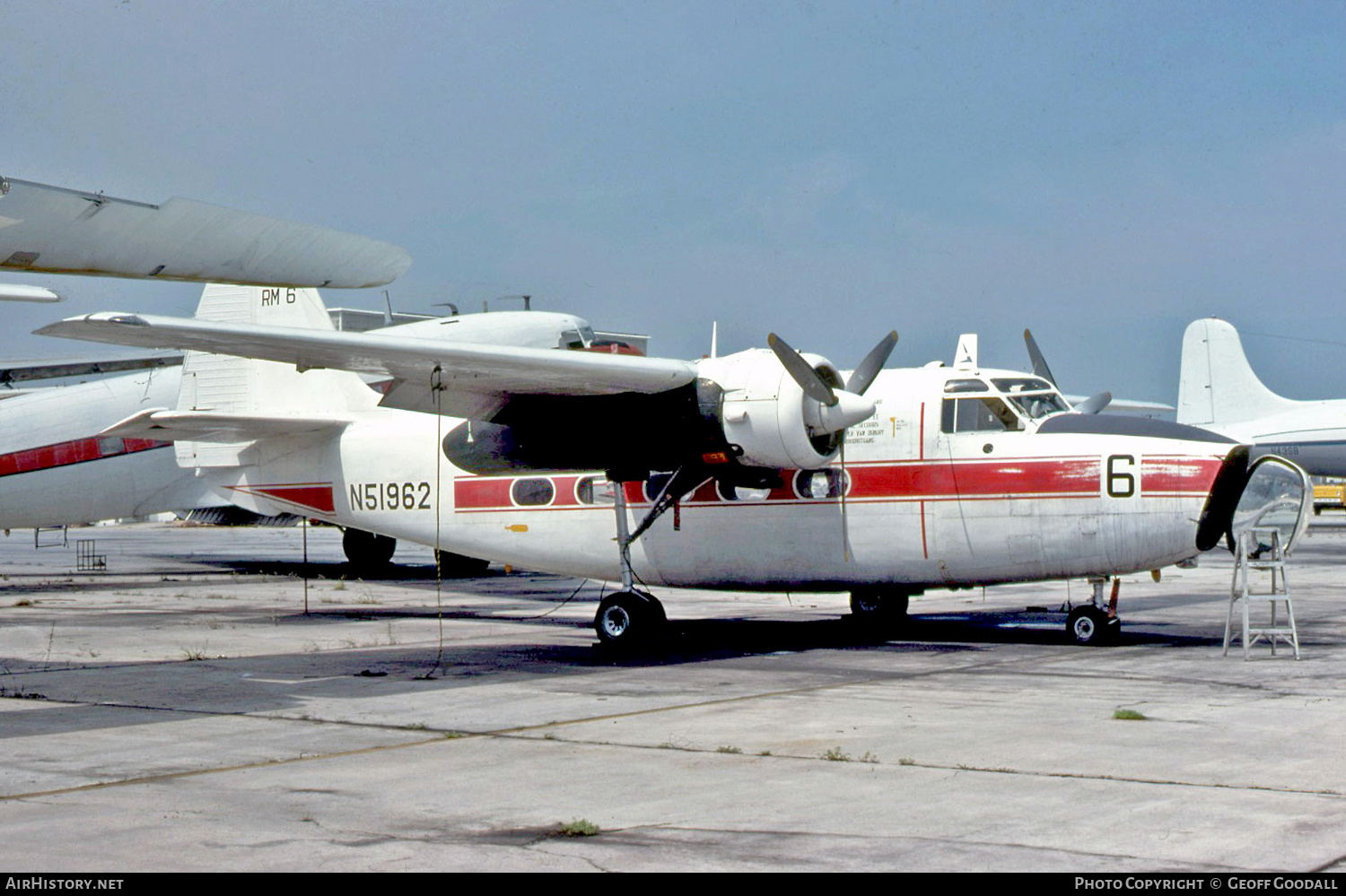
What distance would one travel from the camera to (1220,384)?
63.4 meters

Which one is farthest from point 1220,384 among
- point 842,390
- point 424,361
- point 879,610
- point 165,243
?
point 165,243

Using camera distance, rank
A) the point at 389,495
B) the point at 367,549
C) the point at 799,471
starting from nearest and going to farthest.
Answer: the point at 799,471
the point at 389,495
the point at 367,549

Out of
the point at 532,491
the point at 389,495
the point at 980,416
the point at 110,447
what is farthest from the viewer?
the point at 110,447

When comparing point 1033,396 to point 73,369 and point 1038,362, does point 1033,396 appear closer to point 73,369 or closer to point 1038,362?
point 1038,362

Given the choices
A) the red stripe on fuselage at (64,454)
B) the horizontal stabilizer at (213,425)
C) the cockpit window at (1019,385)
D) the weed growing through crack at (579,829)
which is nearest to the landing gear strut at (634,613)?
the cockpit window at (1019,385)

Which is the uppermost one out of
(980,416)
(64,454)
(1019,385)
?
(64,454)

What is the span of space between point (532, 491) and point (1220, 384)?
53.7 meters

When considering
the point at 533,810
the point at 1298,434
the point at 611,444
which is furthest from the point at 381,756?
the point at 1298,434

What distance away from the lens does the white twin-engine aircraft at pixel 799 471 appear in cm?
1440

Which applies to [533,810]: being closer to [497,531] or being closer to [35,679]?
[35,679]

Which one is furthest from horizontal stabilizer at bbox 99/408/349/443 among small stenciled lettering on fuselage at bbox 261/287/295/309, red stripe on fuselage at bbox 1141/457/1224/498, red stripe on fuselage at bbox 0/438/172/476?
red stripe on fuselage at bbox 1141/457/1224/498

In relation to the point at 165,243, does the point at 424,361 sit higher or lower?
lower

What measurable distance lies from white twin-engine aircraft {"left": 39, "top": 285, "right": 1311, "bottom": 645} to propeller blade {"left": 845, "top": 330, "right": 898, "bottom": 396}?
0.08 ft

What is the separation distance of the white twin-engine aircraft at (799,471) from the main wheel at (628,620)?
2 centimetres
